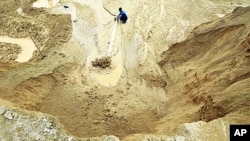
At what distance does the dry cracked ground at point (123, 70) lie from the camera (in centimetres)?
1270

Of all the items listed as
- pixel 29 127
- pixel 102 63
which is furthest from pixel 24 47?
pixel 29 127

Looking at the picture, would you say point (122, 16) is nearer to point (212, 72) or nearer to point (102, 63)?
point (102, 63)

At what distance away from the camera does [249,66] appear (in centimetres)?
1474

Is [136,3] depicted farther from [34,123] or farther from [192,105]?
[34,123]

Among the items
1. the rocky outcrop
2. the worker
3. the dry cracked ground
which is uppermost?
the worker

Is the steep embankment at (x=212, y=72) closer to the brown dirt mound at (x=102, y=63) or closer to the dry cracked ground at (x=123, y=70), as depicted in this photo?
the dry cracked ground at (x=123, y=70)

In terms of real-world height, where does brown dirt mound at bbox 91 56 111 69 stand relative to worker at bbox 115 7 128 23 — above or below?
below

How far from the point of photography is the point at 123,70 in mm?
17328

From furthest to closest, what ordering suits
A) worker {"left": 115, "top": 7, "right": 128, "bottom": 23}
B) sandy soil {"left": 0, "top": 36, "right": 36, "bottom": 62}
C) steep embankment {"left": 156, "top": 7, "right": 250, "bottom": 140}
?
worker {"left": 115, "top": 7, "right": 128, "bottom": 23} → sandy soil {"left": 0, "top": 36, "right": 36, "bottom": 62} → steep embankment {"left": 156, "top": 7, "right": 250, "bottom": 140}

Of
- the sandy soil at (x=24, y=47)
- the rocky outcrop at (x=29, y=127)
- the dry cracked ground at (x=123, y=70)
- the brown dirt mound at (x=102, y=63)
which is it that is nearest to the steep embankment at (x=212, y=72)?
the dry cracked ground at (x=123, y=70)

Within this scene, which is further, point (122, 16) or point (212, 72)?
point (122, 16)

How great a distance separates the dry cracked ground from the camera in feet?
41.7

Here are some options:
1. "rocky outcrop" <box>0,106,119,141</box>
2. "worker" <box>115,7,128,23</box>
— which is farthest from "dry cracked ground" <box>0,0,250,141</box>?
"worker" <box>115,7,128,23</box>

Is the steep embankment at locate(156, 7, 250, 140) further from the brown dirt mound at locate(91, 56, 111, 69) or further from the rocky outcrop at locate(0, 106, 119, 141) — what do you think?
the rocky outcrop at locate(0, 106, 119, 141)
